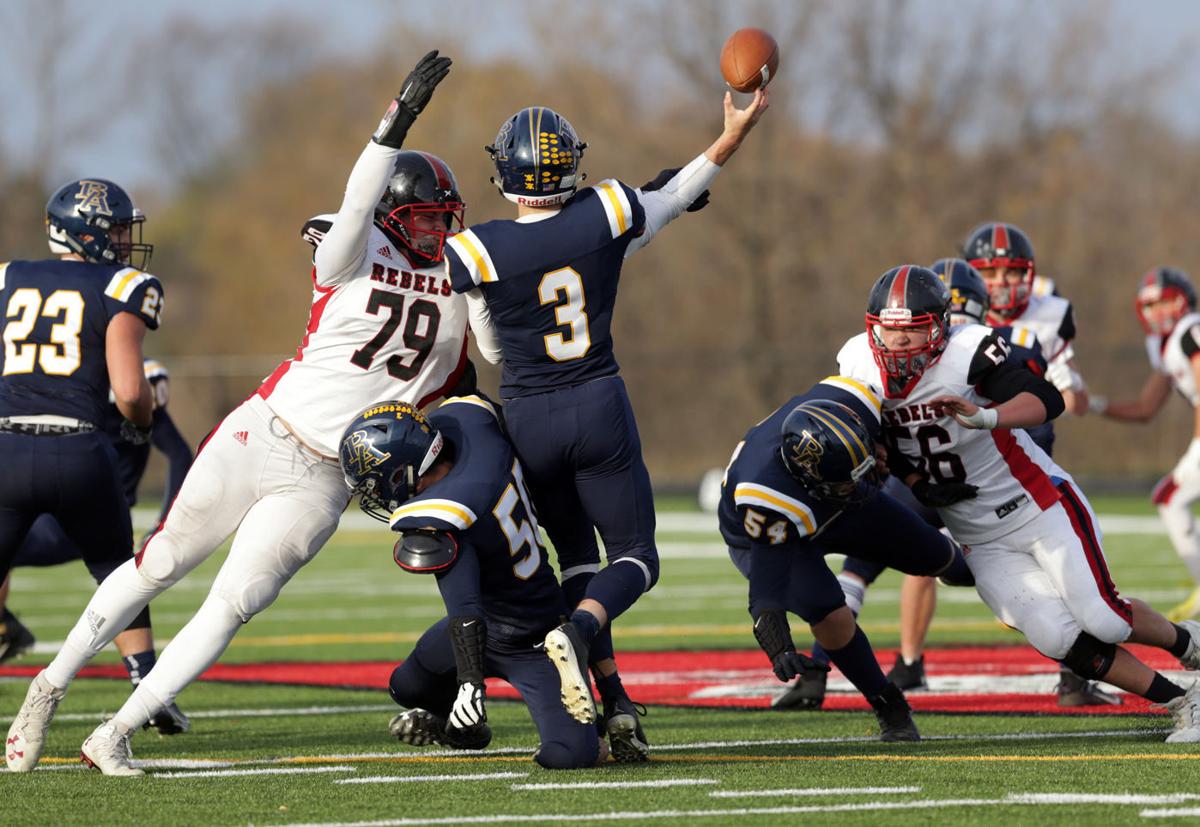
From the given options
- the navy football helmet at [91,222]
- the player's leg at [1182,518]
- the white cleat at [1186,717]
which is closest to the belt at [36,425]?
the navy football helmet at [91,222]

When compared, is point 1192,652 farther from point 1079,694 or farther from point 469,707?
point 469,707

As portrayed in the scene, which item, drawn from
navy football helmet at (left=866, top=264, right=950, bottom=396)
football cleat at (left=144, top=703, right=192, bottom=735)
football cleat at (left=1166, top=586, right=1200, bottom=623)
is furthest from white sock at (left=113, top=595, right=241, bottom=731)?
football cleat at (left=1166, top=586, right=1200, bottom=623)

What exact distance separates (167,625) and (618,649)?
10.8 feet

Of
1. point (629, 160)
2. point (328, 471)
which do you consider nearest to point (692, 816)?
point (328, 471)

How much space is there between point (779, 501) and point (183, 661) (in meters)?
1.92

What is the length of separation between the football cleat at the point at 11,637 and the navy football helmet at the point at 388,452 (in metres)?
3.67

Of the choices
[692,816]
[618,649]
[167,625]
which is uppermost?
[692,816]

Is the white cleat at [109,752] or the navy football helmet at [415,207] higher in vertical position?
the navy football helmet at [415,207]

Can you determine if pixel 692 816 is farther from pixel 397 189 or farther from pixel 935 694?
pixel 935 694

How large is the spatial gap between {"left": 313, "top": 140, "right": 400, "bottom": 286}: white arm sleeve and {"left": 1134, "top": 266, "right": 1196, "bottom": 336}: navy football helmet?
602 cm

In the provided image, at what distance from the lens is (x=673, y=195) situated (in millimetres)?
5387

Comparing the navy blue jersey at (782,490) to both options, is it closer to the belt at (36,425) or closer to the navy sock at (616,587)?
the navy sock at (616,587)

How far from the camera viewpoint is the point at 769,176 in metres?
24.9

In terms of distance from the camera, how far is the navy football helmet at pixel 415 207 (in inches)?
212
